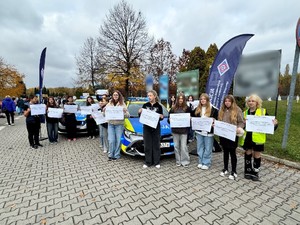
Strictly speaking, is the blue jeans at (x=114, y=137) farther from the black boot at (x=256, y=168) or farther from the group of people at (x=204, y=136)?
the black boot at (x=256, y=168)

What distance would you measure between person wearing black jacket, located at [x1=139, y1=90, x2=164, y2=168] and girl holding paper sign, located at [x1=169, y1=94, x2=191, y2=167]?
0.40 m

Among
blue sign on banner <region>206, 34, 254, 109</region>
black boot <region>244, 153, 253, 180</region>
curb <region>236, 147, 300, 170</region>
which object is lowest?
curb <region>236, 147, 300, 170</region>

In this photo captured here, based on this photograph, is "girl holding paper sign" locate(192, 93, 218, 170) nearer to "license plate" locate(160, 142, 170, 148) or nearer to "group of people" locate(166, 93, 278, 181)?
"group of people" locate(166, 93, 278, 181)

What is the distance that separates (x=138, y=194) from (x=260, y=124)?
8.82 ft

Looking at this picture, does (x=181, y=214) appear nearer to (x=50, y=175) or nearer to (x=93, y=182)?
(x=93, y=182)

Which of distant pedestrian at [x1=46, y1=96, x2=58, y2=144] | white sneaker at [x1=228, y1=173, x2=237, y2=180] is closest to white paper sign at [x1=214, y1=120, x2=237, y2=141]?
white sneaker at [x1=228, y1=173, x2=237, y2=180]

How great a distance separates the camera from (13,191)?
3523 millimetres

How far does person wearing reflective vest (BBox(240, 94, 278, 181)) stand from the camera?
3.64 metres

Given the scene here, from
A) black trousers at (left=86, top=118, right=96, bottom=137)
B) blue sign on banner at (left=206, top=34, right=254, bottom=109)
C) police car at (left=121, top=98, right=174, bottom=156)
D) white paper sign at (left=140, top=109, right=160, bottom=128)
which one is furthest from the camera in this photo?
black trousers at (left=86, top=118, right=96, bottom=137)

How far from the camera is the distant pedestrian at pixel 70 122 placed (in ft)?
24.2

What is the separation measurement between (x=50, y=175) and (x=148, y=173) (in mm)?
2270

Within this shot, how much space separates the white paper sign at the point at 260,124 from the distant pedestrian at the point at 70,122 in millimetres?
6306

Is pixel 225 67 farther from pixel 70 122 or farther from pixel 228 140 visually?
pixel 70 122

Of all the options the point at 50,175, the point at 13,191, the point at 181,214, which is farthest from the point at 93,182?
the point at 181,214
